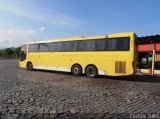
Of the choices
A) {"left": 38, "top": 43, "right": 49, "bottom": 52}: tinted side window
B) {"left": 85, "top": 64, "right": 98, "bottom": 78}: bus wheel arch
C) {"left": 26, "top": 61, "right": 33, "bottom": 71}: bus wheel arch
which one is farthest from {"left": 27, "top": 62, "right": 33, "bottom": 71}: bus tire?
{"left": 85, "top": 64, "right": 98, "bottom": 78}: bus wheel arch

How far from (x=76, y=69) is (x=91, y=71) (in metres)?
1.55

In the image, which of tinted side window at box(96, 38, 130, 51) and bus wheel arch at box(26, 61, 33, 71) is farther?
bus wheel arch at box(26, 61, 33, 71)

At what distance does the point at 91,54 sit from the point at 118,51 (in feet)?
7.91

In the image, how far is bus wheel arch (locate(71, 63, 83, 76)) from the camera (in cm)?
1913

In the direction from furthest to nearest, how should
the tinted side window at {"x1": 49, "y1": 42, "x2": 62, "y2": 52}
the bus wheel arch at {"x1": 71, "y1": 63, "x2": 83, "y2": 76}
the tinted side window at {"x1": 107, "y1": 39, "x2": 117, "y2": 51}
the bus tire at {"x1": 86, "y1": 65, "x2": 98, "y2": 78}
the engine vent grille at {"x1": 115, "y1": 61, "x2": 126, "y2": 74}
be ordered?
the tinted side window at {"x1": 49, "y1": 42, "x2": 62, "y2": 52} → the bus wheel arch at {"x1": 71, "y1": 63, "x2": 83, "y2": 76} → the bus tire at {"x1": 86, "y1": 65, "x2": 98, "y2": 78} → the tinted side window at {"x1": 107, "y1": 39, "x2": 117, "y2": 51} → the engine vent grille at {"x1": 115, "y1": 61, "x2": 126, "y2": 74}

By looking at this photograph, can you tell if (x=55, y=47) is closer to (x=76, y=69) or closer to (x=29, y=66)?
(x=76, y=69)

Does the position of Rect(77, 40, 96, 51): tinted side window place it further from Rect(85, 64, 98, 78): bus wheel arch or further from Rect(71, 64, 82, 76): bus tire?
Rect(71, 64, 82, 76): bus tire

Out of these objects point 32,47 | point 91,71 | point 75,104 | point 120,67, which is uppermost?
point 32,47

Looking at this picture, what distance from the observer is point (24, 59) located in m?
24.7

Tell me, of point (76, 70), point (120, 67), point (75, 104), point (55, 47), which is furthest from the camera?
point (55, 47)

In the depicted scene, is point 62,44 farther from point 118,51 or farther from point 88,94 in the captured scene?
point 88,94

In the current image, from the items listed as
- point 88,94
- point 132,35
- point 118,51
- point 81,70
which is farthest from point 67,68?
point 88,94

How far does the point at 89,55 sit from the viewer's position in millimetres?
18391

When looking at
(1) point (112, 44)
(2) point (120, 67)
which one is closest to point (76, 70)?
(1) point (112, 44)
